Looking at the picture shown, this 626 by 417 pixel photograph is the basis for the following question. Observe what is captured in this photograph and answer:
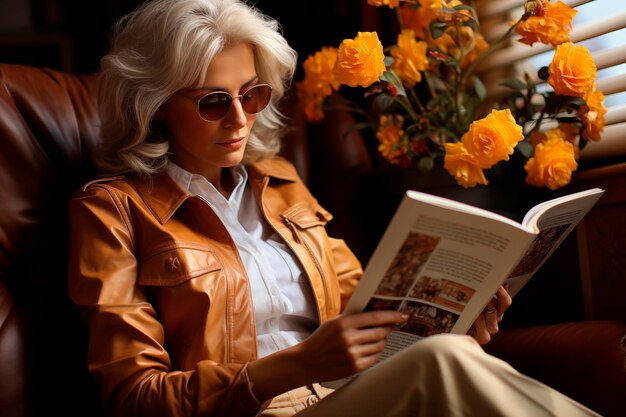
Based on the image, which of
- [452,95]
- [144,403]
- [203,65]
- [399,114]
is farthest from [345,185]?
[144,403]

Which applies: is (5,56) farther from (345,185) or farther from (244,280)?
(244,280)

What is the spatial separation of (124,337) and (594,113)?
1059mm

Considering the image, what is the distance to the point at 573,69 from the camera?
1472 millimetres

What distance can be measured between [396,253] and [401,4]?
3.83 feet

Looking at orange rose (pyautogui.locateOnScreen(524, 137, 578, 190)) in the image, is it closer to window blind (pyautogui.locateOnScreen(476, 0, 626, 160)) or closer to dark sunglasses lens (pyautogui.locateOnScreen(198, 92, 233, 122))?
window blind (pyautogui.locateOnScreen(476, 0, 626, 160))

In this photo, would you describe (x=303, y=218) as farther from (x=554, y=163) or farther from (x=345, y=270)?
(x=554, y=163)

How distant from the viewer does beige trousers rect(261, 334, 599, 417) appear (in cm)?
101

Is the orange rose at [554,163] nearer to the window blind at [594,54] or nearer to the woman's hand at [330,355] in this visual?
the window blind at [594,54]

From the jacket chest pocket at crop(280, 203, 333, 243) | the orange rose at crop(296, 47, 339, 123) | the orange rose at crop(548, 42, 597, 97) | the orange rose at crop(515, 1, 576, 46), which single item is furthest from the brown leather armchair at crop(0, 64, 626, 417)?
the orange rose at crop(296, 47, 339, 123)

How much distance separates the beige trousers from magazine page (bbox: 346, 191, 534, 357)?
67 millimetres

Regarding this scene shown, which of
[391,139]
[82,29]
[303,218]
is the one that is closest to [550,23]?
[391,139]

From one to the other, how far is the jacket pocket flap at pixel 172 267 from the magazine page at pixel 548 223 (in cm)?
55

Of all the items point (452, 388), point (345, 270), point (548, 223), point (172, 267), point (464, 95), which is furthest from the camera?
point (464, 95)

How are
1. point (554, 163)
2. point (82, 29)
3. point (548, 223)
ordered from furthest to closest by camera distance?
point (82, 29) < point (554, 163) < point (548, 223)
